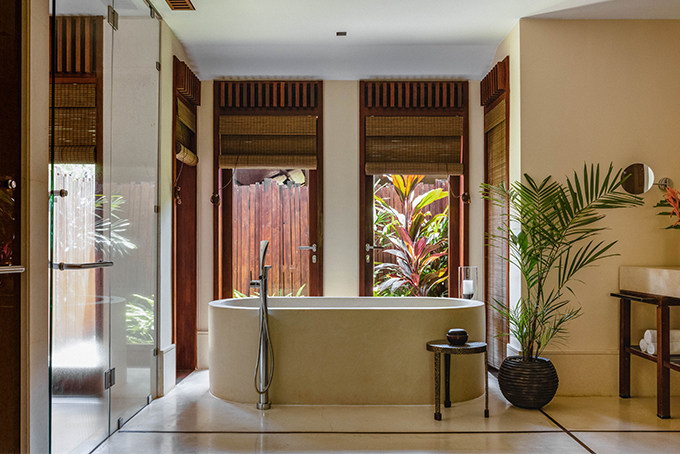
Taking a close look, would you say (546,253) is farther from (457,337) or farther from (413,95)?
(413,95)

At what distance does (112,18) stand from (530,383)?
3215 mm

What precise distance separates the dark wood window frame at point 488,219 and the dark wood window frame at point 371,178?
16 cm

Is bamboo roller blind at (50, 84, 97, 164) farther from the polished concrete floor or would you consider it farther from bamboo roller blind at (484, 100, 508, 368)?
bamboo roller blind at (484, 100, 508, 368)

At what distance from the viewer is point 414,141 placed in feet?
15.3

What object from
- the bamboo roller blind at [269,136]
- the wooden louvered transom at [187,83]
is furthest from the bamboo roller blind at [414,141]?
the wooden louvered transom at [187,83]

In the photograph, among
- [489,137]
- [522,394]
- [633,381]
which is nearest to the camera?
[522,394]

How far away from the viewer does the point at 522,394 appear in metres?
3.32

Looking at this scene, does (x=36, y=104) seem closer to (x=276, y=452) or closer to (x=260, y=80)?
(x=276, y=452)

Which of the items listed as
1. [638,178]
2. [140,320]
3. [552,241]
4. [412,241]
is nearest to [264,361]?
[140,320]

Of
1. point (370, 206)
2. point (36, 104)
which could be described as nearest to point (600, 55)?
point (370, 206)

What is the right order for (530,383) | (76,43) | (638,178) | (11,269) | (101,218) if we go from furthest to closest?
(638,178) < (530,383) < (101,218) < (76,43) < (11,269)

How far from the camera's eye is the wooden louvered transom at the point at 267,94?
463 cm

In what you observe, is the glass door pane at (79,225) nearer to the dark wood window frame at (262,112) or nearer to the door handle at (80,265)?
the door handle at (80,265)

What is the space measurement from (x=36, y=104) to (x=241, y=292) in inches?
109
